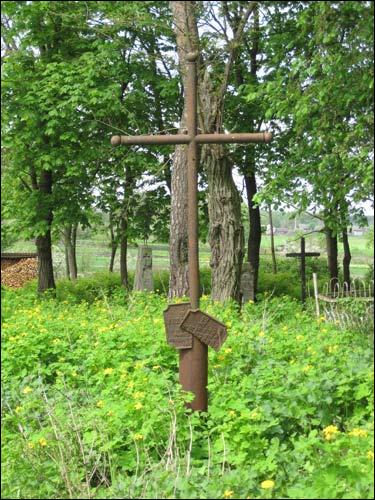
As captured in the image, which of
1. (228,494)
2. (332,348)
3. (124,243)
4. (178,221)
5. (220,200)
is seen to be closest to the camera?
(228,494)

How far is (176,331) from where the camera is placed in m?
4.97

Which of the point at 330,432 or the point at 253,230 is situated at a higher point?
the point at 253,230

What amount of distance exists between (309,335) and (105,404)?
251cm

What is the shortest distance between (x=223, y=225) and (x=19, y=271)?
46.3ft

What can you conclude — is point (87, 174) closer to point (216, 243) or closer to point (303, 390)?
point (216, 243)

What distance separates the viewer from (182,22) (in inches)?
356

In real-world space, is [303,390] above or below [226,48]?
below

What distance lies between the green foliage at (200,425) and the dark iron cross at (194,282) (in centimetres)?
15

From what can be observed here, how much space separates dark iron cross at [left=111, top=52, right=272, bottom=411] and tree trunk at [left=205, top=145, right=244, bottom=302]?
412 cm

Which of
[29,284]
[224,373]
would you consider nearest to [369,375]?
[224,373]

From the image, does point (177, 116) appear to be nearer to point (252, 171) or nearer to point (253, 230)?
point (252, 171)

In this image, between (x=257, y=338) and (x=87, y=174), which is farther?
(x=87, y=174)

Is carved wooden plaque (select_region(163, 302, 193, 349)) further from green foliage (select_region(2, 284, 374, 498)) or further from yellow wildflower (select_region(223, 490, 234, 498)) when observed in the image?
yellow wildflower (select_region(223, 490, 234, 498))

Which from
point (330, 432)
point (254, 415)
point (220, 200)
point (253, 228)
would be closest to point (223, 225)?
point (220, 200)
